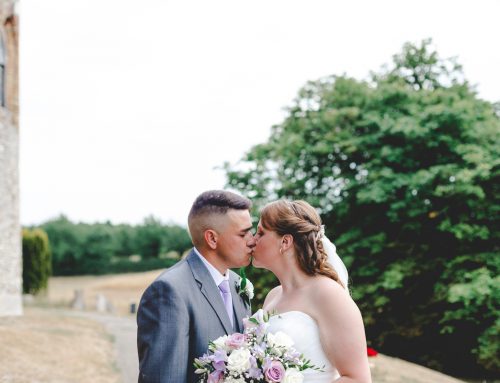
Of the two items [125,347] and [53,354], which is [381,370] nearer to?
[125,347]

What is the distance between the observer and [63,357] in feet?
42.1

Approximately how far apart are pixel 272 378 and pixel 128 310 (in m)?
30.4

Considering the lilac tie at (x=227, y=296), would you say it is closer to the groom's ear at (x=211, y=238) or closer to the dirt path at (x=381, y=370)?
the groom's ear at (x=211, y=238)

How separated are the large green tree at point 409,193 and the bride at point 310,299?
1209 centimetres

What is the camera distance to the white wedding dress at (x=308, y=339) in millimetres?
3674

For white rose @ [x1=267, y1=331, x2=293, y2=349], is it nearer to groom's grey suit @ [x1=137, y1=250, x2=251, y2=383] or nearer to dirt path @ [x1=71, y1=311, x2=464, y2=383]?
groom's grey suit @ [x1=137, y1=250, x2=251, y2=383]

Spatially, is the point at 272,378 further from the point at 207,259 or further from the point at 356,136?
the point at 356,136

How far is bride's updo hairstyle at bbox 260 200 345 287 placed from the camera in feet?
12.9

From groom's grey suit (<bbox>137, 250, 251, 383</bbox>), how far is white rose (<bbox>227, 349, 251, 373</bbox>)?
11.5 inches

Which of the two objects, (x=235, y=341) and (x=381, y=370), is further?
(x=381, y=370)

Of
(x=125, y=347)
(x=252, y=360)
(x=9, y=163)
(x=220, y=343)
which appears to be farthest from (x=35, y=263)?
(x=252, y=360)

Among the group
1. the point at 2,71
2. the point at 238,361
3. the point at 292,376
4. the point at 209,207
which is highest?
the point at 2,71

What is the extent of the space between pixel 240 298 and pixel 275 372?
96cm

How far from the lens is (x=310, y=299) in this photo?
12.4 feet
